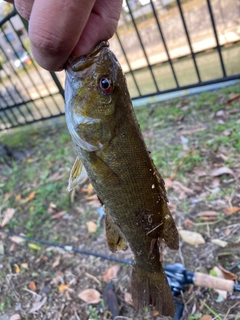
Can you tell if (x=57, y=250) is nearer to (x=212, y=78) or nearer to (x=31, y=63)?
(x=212, y=78)

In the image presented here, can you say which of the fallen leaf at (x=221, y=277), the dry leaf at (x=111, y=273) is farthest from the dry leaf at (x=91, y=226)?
the fallen leaf at (x=221, y=277)

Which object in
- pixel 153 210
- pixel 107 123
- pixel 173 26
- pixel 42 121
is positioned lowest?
pixel 42 121

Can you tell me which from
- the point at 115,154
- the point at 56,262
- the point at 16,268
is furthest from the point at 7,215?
the point at 115,154

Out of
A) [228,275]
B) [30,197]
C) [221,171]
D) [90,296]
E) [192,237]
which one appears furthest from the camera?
[30,197]

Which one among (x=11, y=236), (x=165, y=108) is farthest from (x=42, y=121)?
(x=11, y=236)

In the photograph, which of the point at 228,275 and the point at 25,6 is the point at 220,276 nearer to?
the point at 228,275
